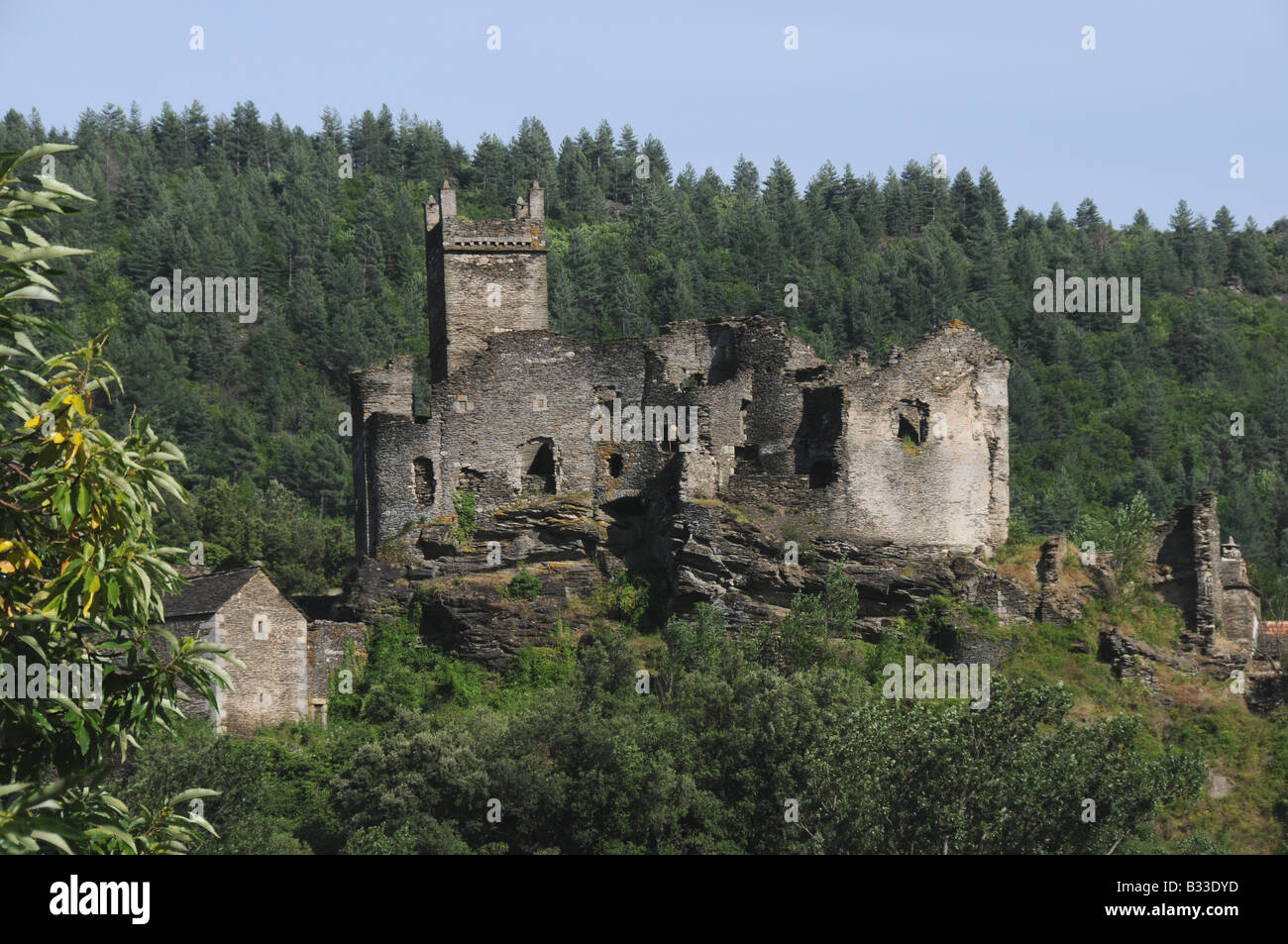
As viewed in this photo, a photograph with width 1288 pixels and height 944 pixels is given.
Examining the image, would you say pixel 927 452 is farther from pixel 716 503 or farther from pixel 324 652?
pixel 324 652

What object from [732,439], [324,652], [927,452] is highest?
[732,439]

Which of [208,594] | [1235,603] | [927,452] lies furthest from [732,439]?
[208,594]

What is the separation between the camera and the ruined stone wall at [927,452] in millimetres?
45625

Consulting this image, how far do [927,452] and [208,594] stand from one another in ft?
57.0

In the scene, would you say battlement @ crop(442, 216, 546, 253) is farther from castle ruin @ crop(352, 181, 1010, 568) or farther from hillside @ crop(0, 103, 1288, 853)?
hillside @ crop(0, 103, 1288, 853)

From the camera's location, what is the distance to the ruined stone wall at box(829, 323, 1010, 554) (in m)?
45.6

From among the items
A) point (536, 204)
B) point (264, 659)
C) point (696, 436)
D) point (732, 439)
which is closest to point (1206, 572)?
point (732, 439)

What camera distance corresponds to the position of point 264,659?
42.3 m

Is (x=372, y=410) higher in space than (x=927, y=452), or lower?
higher

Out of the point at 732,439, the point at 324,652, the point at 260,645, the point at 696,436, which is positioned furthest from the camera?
the point at 732,439

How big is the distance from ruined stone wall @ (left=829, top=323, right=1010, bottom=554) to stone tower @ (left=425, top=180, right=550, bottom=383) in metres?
8.97

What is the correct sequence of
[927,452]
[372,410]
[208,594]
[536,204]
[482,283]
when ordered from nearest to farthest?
[208,594]
[927,452]
[372,410]
[482,283]
[536,204]

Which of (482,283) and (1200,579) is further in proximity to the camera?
(482,283)

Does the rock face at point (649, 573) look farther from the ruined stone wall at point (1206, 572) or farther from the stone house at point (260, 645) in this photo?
the ruined stone wall at point (1206, 572)
